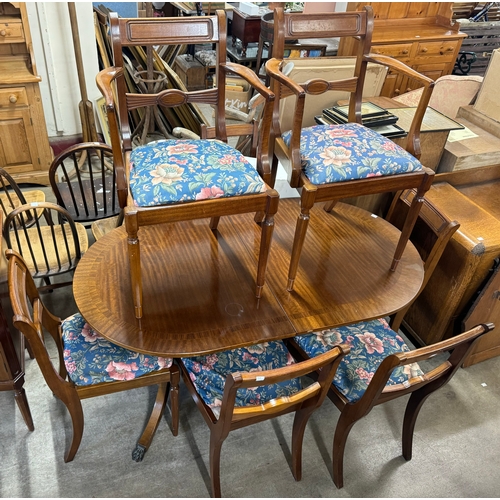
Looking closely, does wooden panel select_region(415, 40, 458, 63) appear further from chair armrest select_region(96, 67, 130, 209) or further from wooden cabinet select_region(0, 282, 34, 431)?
wooden cabinet select_region(0, 282, 34, 431)

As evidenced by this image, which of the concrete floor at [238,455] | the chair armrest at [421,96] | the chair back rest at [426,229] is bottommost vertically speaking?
the concrete floor at [238,455]

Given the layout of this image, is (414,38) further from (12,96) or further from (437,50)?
(12,96)

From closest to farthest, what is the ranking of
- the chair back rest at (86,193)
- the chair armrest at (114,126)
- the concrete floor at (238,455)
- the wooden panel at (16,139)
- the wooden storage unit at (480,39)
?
the chair armrest at (114,126), the concrete floor at (238,455), the chair back rest at (86,193), the wooden panel at (16,139), the wooden storage unit at (480,39)

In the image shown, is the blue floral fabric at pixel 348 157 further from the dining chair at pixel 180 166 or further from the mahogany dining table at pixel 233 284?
the mahogany dining table at pixel 233 284

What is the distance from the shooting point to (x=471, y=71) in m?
4.62

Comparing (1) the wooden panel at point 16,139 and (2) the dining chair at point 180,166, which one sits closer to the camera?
(2) the dining chair at point 180,166

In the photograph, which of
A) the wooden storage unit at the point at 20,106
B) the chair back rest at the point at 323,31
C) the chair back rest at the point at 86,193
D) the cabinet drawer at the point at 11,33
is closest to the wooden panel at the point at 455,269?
the chair back rest at the point at 323,31

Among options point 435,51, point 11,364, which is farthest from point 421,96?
point 435,51

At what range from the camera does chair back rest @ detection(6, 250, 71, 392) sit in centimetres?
120

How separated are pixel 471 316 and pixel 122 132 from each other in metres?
1.61

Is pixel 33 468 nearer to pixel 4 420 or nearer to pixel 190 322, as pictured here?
pixel 4 420

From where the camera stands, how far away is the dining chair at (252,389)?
1.17m

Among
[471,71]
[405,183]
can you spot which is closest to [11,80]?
[405,183]

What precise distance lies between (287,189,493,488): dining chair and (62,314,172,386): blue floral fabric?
21.3 inches
